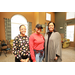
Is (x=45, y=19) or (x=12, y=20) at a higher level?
(x=45, y=19)

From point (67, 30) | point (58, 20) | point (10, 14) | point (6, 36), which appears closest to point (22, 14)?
point (10, 14)

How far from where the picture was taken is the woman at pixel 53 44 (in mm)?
1025

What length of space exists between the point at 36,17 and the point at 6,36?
3.23 meters

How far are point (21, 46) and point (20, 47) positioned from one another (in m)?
0.02

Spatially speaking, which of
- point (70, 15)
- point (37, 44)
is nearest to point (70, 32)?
point (70, 15)

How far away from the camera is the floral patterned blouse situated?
0.91 m

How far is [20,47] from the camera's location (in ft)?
3.03

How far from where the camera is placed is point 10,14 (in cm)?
452

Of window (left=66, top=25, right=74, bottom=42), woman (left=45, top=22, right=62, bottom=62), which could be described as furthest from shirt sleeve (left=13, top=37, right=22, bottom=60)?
window (left=66, top=25, right=74, bottom=42)

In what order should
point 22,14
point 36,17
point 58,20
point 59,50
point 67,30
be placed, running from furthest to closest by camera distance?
point 58,20, point 67,30, point 36,17, point 22,14, point 59,50

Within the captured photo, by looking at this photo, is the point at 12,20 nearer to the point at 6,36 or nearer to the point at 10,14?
the point at 10,14

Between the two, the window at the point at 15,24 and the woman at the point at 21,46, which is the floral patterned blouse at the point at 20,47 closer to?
the woman at the point at 21,46

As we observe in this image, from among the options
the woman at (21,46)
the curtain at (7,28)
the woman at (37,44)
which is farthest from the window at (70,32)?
the woman at (21,46)

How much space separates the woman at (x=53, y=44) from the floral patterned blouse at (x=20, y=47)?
0.37m
